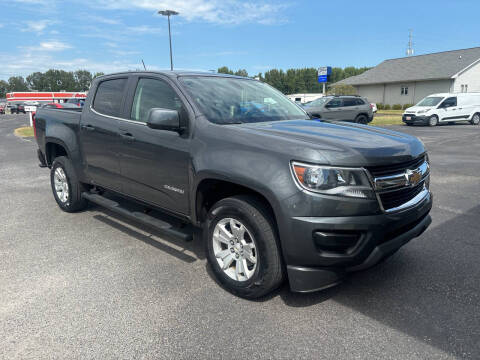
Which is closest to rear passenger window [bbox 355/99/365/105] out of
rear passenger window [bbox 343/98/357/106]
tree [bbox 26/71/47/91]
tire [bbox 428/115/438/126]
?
rear passenger window [bbox 343/98/357/106]

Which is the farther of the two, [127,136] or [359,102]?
[359,102]

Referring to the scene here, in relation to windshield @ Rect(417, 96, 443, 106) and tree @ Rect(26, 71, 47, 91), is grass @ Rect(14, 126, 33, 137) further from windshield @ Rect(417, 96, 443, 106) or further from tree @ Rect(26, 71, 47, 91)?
tree @ Rect(26, 71, 47, 91)

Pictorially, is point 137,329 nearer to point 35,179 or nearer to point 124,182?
point 124,182

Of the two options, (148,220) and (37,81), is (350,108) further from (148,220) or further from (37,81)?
(37,81)

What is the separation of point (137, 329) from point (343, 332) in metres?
1.49

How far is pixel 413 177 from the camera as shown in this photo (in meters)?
3.02

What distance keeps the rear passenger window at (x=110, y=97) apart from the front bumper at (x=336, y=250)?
2731 millimetres

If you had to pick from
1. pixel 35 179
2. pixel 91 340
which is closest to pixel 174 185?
pixel 91 340

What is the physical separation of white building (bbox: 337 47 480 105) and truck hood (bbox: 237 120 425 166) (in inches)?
1573

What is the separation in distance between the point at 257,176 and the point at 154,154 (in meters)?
1.35

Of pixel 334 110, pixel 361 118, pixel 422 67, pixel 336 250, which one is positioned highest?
pixel 422 67

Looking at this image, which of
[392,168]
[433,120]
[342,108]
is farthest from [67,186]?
[433,120]

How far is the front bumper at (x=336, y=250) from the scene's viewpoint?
2600 millimetres

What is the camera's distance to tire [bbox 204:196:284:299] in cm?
285
